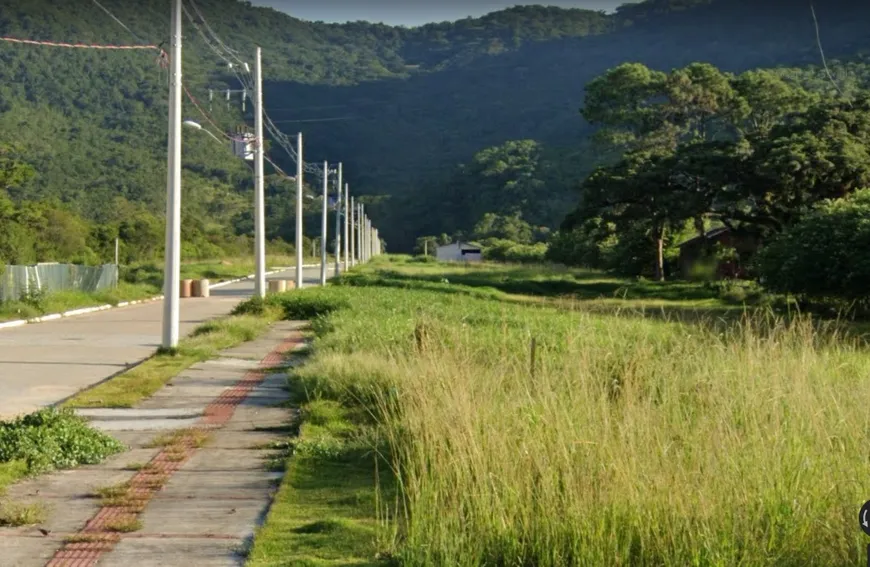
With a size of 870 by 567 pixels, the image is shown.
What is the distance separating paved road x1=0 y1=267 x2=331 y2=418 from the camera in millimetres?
16953

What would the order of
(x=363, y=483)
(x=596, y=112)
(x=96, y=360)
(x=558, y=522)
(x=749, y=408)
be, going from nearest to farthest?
(x=558, y=522) < (x=749, y=408) < (x=363, y=483) < (x=96, y=360) < (x=596, y=112)

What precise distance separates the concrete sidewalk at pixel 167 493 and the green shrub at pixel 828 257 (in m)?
24.1

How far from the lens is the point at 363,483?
999 cm

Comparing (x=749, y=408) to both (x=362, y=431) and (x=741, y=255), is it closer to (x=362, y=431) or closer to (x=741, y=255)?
(x=362, y=431)

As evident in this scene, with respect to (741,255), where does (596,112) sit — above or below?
above

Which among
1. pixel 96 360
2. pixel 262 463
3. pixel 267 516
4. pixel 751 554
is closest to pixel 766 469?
pixel 751 554

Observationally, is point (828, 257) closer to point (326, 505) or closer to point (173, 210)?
point (173, 210)

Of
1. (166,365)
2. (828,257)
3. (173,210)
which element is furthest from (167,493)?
(828,257)

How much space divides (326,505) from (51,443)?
3102 millimetres

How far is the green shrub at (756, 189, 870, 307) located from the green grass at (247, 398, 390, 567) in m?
26.0

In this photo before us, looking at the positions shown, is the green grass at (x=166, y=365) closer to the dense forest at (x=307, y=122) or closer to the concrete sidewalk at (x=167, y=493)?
the concrete sidewalk at (x=167, y=493)

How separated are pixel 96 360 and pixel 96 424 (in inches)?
336

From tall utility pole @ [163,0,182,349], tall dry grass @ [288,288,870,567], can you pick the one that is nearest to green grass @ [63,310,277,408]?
tall utility pole @ [163,0,182,349]

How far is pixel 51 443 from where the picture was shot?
1098cm
